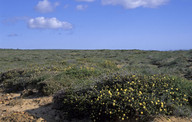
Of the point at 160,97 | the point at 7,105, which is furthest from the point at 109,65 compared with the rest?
the point at 160,97

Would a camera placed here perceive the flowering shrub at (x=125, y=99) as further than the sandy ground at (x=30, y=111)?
No

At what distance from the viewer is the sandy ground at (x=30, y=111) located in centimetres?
494

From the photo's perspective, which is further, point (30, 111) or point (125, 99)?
point (30, 111)

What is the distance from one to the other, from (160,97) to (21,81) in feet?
18.8

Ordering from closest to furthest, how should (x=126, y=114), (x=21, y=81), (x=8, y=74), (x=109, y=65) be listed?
(x=126, y=114)
(x=21, y=81)
(x=8, y=74)
(x=109, y=65)

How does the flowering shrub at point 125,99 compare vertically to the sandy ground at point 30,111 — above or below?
above

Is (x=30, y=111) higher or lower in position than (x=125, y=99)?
lower

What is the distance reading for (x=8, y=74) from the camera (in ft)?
31.5

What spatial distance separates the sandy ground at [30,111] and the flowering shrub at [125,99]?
263 mm

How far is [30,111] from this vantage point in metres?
5.71

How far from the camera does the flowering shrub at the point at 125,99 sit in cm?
433

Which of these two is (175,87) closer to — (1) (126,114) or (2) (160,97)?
(2) (160,97)

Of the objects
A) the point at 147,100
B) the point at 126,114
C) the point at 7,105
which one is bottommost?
the point at 7,105

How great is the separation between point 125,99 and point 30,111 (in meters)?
2.72
